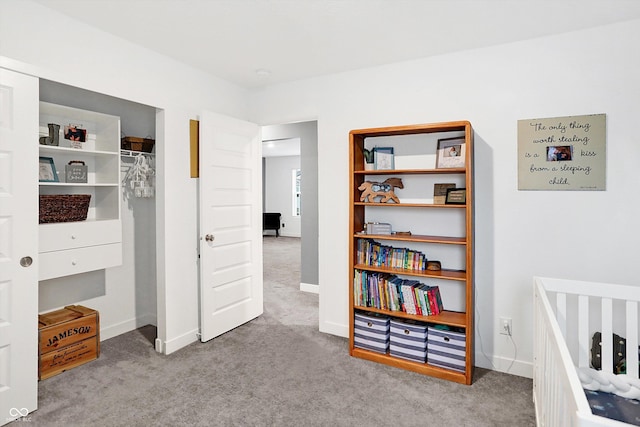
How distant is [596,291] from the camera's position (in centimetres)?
207

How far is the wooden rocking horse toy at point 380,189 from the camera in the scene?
294 cm

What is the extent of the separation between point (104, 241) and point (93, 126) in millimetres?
988

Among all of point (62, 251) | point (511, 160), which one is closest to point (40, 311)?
point (62, 251)

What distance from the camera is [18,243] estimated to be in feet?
6.81

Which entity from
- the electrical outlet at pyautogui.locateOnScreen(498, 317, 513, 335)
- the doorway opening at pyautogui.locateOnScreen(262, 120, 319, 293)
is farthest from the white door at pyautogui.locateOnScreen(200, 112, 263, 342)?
the electrical outlet at pyautogui.locateOnScreen(498, 317, 513, 335)

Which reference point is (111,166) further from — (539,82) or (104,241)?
(539,82)

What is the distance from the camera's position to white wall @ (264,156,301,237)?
1084 centimetres

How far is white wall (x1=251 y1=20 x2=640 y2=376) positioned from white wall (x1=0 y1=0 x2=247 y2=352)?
51.6 inches

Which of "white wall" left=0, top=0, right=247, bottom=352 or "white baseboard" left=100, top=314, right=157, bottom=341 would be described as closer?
"white wall" left=0, top=0, right=247, bottom=352

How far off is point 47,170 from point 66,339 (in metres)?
1.25

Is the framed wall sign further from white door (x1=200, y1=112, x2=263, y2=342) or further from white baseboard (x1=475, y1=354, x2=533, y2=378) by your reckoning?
white door (x1=200, y1=112, x2=263, y2=342)

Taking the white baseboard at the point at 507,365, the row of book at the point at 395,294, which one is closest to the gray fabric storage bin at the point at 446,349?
the row of book at the point at 395,294

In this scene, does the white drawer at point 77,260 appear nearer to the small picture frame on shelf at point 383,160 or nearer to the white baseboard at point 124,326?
the white baseboard at point 124,326

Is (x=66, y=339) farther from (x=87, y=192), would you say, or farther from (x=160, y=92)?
(x=160, y=92)
